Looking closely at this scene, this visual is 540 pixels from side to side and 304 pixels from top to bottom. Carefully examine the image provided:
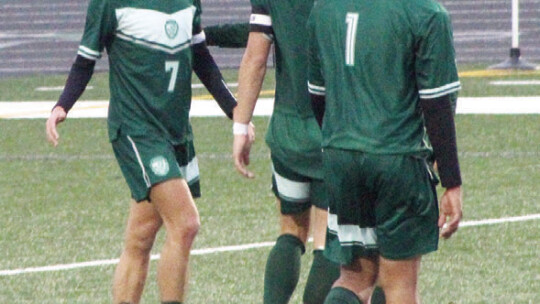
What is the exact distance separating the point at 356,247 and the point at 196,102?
1316 centimetres

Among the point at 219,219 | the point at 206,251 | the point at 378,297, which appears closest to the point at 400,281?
the point at 378,297

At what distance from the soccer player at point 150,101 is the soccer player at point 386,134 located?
1.12 metres

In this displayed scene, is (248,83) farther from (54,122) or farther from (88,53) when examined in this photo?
(54,122)

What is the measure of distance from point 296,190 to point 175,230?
57 cm

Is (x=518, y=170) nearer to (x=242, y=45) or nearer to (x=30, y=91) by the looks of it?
(x=242, y=45)

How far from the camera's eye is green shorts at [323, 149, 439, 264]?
17.1 feet

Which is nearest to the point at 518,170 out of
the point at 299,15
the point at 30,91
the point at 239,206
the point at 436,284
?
the point at 239,206

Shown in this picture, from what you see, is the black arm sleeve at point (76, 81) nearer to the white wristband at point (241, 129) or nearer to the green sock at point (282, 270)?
the white wristband at point (241, 129)

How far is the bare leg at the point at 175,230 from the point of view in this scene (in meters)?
6.30

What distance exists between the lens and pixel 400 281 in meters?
5.27

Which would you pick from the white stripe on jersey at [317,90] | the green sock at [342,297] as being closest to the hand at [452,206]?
the green sock at [342,297]

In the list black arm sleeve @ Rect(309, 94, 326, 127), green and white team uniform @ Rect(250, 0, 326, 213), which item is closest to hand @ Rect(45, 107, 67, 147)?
green and white team uniform @ Rect(250, 0, 326, 213)

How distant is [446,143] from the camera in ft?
16.8

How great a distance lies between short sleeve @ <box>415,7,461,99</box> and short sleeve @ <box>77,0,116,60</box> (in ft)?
5.65
